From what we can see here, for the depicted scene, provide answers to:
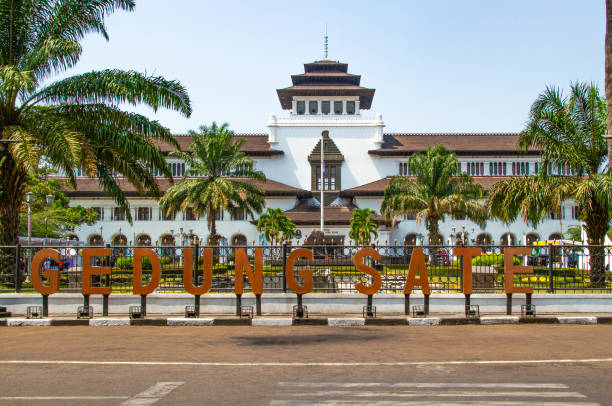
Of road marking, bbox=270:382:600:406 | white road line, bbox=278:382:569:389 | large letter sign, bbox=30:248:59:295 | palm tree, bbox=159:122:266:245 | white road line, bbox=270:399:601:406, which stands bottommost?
white road line, bbox=278:382:569:389

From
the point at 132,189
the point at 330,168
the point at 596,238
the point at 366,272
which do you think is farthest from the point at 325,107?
the point at 366,272

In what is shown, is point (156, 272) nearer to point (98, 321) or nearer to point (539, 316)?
point (98, 321)

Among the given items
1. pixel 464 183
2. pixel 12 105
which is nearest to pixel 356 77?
pixel 464 183

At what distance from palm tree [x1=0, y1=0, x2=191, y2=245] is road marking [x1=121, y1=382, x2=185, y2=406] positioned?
8.50m

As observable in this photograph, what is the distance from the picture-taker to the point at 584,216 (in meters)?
18.4

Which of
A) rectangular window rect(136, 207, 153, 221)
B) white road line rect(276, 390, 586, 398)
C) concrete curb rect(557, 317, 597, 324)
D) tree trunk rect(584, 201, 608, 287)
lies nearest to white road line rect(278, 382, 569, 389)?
white road line rect(276, 390, 586, 398)

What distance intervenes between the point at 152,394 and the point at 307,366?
2428 millimetres

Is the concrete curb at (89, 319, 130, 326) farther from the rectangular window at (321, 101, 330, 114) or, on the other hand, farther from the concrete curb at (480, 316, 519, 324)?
the rectangular window at (321, 101, 330, 114)

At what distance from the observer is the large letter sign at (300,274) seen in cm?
1377

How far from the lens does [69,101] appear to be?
15.9 m

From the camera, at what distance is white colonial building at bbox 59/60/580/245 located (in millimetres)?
53625

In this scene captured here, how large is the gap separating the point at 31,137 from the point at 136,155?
2652mm

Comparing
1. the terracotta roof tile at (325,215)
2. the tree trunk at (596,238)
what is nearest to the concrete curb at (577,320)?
the tree trunk at (596,238)

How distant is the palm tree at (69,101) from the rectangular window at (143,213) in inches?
1529
